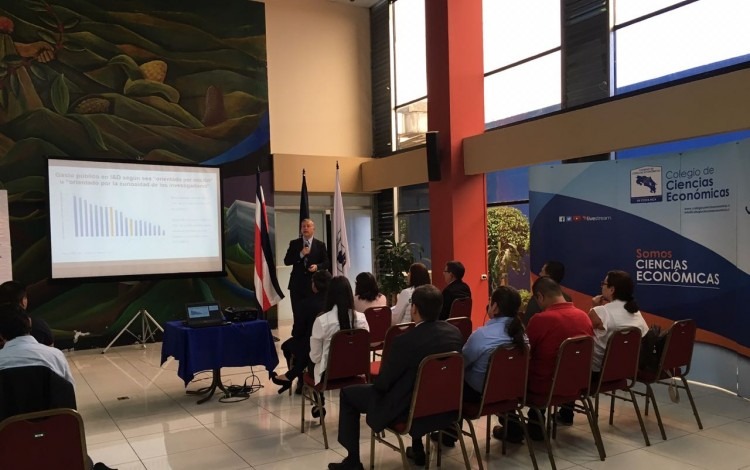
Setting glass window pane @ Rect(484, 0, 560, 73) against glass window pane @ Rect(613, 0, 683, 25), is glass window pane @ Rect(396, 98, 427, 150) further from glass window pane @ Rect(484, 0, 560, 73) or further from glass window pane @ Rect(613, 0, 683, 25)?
glass window pane @ Rect(613, 0, 683, 25)

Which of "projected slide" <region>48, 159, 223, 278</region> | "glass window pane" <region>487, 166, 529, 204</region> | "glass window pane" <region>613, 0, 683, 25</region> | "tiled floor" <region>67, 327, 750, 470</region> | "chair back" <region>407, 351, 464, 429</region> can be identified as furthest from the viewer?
"glass window pane" <region>487, 166, 529, 204</region>

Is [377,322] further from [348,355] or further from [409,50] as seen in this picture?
[409,50]

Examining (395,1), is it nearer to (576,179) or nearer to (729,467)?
(576,179)

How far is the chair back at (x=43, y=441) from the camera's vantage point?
2404 millimetres

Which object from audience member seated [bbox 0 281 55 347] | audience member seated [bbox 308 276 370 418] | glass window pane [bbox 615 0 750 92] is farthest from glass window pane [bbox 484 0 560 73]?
audience member seated [bbox 0 281 55 347]

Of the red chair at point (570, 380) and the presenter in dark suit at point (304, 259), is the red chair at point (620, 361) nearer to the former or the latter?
the red chair at point (570, 380)

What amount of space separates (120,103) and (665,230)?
24.4 ft

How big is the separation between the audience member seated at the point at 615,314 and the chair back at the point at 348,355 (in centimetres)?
165

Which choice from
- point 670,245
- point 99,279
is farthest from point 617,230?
point 99,279

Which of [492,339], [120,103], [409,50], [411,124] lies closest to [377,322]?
[492,339]

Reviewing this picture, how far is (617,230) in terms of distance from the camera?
5859 millimetres

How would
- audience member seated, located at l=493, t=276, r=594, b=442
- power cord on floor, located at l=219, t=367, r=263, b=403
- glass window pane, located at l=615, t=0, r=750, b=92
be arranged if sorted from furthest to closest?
1. glass window pane, located at l=615, t=0, r=750, b=92
2. power cord on floor, located at l=219, t=367, r=263, b=403
3. audience member seated, located at l=493, t=276, r=594, b=442

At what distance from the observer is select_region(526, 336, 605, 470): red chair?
3.45m

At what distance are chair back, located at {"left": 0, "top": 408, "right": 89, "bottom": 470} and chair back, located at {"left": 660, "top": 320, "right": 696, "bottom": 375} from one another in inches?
144
